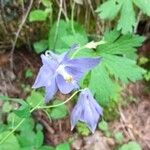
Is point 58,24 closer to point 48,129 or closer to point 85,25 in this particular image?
point 85,25

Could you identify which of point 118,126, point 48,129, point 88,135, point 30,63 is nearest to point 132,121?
point 118,126

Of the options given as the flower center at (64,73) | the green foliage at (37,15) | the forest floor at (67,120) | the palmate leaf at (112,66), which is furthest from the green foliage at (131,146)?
the flower center at (64,73)

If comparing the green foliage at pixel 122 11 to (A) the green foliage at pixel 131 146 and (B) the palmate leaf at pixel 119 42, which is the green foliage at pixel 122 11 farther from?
(A) the green foliage at pixel 131 146

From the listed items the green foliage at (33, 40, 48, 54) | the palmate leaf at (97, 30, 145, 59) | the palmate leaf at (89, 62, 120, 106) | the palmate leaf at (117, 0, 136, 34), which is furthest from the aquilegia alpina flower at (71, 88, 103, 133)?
the green foliage at (33, 40, 48, 54)

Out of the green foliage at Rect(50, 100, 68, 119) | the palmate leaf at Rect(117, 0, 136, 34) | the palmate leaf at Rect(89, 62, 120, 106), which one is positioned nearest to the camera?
the palmate leaf at Rect(89, 62, 120, 106)

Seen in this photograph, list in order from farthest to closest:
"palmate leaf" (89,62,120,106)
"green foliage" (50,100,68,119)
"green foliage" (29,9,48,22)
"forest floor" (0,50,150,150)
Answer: "forest floor" (0,50,150,150) < "green foliage" (50,100,68,119) < "green foliage" (29,9,48,22) < "palmate leaf" (89,62,120,106)

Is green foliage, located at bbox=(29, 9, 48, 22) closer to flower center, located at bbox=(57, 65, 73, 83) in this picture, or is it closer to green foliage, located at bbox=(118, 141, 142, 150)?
green foliage, located at bbox=(118, 141, 142, 150)

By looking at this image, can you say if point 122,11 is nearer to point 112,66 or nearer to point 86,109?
point 112,66
